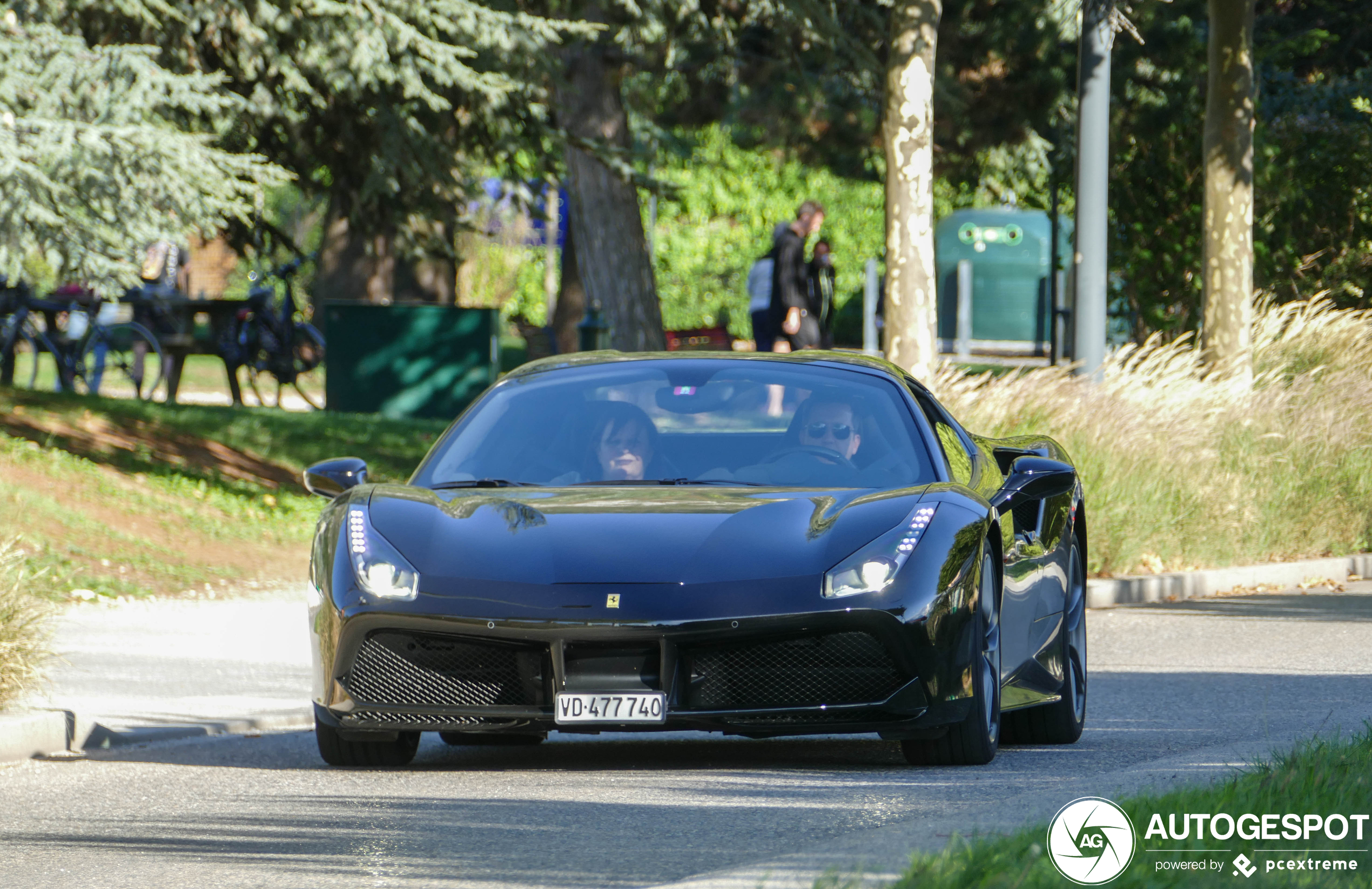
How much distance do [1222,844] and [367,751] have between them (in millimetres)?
3329

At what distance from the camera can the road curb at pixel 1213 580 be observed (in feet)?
45.4

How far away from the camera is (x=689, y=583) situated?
6504mm

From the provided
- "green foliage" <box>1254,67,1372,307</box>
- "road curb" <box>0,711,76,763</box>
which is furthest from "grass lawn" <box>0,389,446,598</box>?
"green foliage" <box>1254,67,1372,307</box>

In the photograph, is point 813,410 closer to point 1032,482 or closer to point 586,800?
point 1032,482

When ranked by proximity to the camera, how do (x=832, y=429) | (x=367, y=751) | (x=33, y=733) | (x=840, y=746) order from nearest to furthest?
(x=367, y=751) → (x=832, y=429) → (x=840, y=746) → (x=33, y=733)

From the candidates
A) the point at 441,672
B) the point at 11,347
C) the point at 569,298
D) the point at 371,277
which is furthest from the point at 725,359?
the point at 569,298

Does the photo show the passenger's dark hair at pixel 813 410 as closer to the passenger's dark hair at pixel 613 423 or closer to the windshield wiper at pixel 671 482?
the windshield wiper at pixel 671 482

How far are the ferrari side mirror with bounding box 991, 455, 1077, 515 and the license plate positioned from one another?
5.15 ft

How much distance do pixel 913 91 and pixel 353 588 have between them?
9294mm

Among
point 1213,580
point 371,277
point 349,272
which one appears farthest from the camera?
point 349,272

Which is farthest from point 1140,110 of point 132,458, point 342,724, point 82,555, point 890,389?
point 342,724

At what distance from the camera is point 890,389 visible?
7.89 meters

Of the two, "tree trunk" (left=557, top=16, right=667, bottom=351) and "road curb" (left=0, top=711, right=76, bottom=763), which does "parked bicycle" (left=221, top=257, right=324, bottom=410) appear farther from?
"road curb" (left=0, top=711, right=76, bottom=763)

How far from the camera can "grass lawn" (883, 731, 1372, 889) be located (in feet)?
14.7
